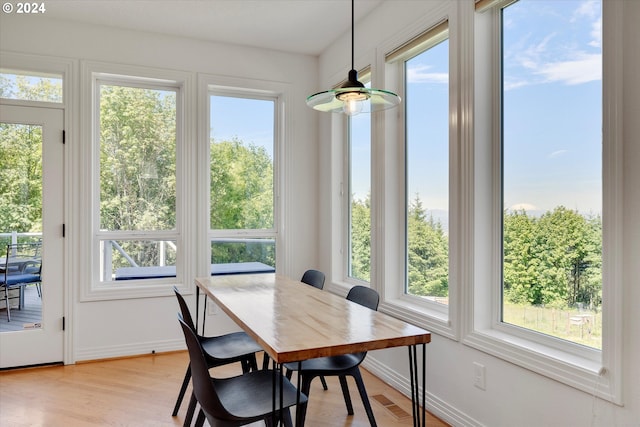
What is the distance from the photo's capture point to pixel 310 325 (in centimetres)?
180

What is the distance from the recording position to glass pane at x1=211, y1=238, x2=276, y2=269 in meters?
4.02

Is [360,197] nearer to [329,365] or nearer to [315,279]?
[315,279]

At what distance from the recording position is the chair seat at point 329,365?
2148 mm

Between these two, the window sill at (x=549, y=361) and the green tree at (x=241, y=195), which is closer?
the window sill at (x=549, y=361)

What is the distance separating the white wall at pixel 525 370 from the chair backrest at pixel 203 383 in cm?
137

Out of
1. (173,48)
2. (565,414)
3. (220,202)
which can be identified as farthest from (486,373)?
(173,48)

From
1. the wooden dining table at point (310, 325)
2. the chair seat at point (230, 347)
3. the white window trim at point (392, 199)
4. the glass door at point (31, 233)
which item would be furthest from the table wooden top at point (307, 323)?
the glass door at point (31, 233)

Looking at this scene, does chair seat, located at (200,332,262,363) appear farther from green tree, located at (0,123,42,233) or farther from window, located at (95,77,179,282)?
green tree, located at (0,123,42,233)

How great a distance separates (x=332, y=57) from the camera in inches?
156

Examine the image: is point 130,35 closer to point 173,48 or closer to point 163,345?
point 173,48

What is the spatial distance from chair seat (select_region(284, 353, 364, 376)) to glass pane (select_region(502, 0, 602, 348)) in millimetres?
851

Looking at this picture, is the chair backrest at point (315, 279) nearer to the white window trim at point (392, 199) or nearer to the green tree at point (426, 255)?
the white window trim at point (392, 199)

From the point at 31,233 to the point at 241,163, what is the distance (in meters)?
1.80

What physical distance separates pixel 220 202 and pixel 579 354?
3054 mm
